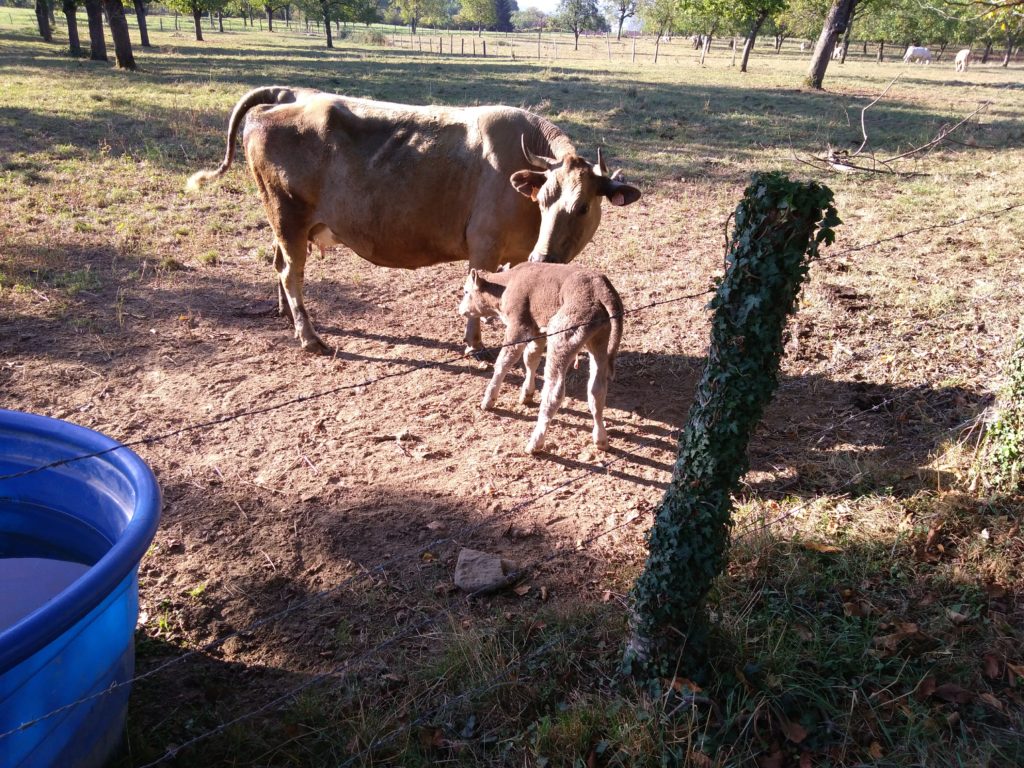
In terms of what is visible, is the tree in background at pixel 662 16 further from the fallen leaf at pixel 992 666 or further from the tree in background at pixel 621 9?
the fallen leaf at pixel 992 666

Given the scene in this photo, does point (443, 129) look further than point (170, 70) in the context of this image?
No

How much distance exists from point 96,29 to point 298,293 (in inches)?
1098

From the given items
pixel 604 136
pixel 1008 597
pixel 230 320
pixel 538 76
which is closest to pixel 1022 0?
pixel 1008 597

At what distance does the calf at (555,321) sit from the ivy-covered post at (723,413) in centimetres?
185

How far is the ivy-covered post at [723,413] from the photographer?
98.0 inches

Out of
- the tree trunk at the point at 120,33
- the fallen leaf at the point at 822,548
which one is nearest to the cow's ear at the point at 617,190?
the fallen leaf at the point at 822,548

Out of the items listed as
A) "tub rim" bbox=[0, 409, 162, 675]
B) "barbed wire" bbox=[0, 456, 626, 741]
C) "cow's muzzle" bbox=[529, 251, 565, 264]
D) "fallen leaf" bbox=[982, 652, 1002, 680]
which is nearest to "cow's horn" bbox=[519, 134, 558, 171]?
"cow's muzzle" bbox=[529, 251, 565, 264]

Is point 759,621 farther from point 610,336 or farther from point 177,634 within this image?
point 177,634

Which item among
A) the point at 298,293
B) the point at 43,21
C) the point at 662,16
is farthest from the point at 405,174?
the point at 662,16

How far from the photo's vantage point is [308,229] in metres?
6.92

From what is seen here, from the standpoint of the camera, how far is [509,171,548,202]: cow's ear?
604cm

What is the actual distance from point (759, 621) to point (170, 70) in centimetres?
2859

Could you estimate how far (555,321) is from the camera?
5047 millimetres

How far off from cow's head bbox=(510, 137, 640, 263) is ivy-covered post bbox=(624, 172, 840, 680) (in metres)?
3.41
